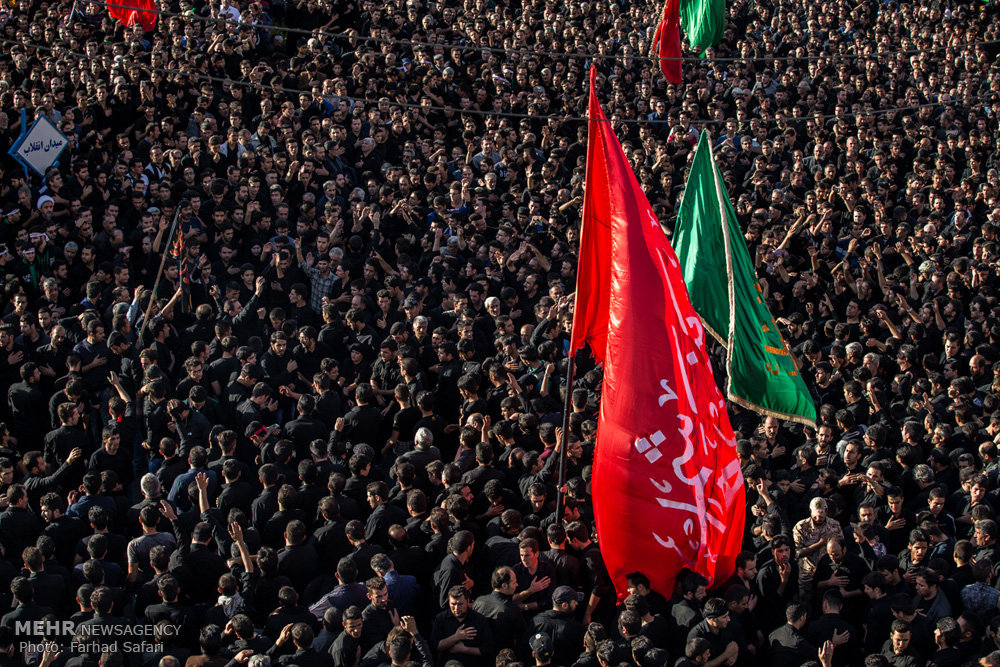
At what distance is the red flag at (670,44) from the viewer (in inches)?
712

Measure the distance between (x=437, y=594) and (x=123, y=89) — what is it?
10.5 m

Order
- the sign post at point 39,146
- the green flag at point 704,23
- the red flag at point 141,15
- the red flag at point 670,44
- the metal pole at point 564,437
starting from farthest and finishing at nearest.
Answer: the green flag at point 704,23 → the red flag at point 670,44 → the red flag at point 141,15 → the sign post at point 39,146 → the metal pole at point 564,437

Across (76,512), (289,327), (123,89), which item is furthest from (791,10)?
(76,512)

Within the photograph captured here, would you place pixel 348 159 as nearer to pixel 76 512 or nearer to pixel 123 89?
pixel 123 89

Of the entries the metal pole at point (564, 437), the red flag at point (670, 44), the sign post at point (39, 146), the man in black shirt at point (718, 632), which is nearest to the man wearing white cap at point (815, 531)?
the man in black shirt at point (718, 632)

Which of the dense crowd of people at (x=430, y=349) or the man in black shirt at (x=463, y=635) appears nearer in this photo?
the man in black shirt at (x=463, y=635)

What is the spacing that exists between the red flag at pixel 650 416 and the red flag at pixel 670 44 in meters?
11.4

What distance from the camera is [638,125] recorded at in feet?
57.5

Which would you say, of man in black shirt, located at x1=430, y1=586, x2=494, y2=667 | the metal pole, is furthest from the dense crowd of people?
the metal pole

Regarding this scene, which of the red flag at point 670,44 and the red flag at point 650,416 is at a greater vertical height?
the red flag at point 670,44

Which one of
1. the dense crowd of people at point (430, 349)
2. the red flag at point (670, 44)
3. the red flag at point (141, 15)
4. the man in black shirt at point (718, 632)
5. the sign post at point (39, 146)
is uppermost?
the red flag at point (141, 15)

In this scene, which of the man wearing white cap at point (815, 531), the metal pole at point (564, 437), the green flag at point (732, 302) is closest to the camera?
the metal pole at point (564, 437)

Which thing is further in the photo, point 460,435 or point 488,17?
point 488,17

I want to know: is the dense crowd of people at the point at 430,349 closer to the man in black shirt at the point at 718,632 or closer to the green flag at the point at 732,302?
the man in black shirt at the point at 718,632
